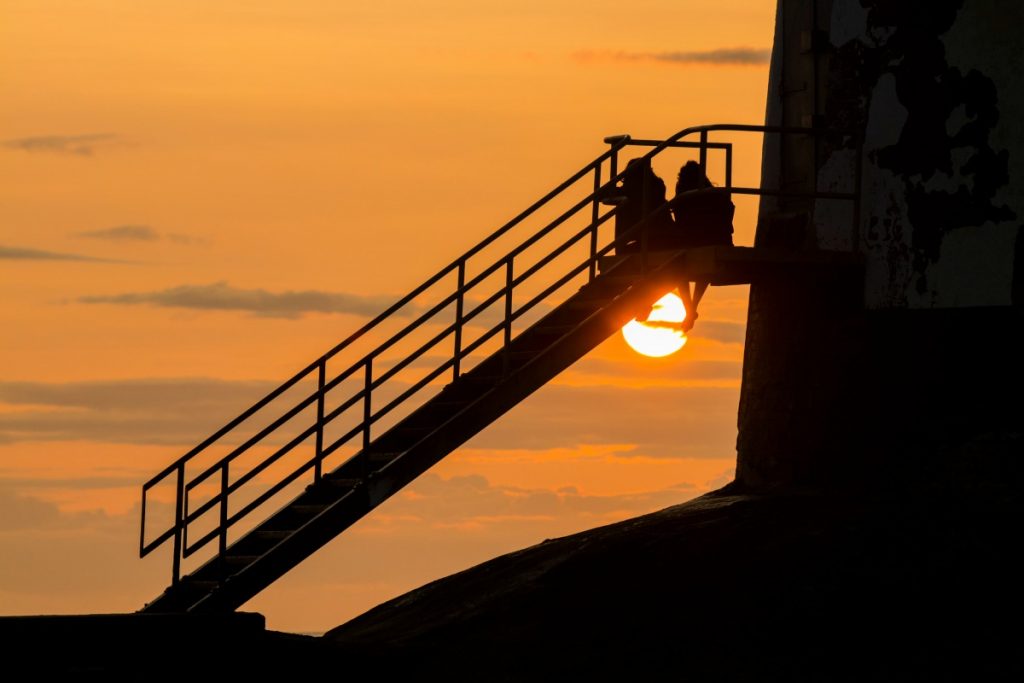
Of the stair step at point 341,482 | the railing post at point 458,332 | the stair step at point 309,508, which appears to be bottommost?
the stair step at point 309,508

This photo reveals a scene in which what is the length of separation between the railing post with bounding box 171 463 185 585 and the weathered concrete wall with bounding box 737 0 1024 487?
→ 6282 mm

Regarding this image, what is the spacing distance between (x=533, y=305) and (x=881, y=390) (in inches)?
140

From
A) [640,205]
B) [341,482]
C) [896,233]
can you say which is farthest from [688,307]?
[341,482]

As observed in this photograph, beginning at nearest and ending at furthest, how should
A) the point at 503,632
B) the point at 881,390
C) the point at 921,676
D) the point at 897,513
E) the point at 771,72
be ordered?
1. the point at 921,676
2. the point at 503,632
3. the point at 897,513
4. the point at 881,390
5. the point at 771,72

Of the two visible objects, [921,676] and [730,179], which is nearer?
[921,676]

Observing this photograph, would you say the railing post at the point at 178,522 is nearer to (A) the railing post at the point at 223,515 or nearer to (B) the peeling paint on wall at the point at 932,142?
(A) the railing post at the point at 223,515

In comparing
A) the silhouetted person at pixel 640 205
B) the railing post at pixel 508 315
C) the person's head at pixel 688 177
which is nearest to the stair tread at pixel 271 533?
the railing post at pixel 508 315

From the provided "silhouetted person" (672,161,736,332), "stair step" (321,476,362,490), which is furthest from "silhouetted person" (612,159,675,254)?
"stair step" (321,476,362,490)

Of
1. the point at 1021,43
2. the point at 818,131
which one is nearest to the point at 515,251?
the point at 818,131

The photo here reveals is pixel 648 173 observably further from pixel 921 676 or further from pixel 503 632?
pixel 921 676

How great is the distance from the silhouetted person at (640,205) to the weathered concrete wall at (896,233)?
1.31 m

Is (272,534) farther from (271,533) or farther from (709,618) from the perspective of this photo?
(709,618)

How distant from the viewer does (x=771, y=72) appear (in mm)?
19938

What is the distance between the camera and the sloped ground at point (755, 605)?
14070mm
